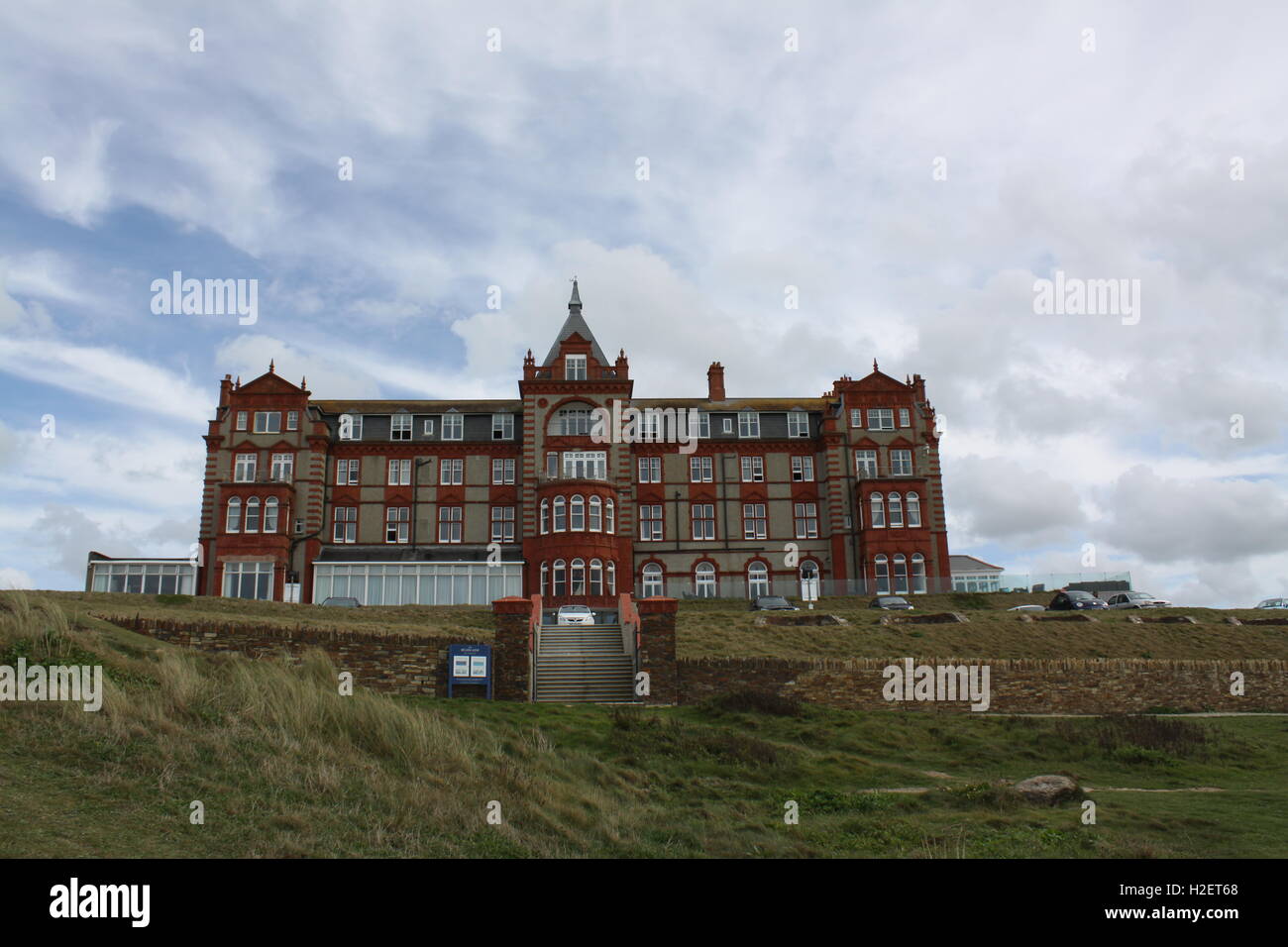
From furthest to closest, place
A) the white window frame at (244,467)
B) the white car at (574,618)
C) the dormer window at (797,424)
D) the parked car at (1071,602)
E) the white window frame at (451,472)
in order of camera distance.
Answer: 1. the dormer window at (797,424)
2. the white window frame at (451,472)
3. the white window frame at (244,467)
4. the parked car at (1071,602)
5. the white car at (574,618)

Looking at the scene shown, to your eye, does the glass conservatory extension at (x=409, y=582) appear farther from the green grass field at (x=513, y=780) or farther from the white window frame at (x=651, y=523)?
the green grass field at (x=513, y=780)

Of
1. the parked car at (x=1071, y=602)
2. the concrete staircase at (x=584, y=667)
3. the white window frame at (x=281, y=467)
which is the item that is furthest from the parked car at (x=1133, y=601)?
the white window frame at (x=281, y=467)

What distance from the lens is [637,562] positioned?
57031mm

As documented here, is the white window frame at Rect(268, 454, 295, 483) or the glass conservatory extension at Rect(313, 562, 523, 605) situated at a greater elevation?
the white window frame at Rect(268, 454, 295, 483)

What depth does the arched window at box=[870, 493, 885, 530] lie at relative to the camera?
54844mm

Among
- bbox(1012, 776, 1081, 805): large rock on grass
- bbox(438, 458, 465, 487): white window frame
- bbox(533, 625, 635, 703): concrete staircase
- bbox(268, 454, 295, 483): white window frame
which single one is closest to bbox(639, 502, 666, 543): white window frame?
bbox(438, 458, 465, 487): white window frame

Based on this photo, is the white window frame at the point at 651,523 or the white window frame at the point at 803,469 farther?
the white window frame at the point at 803,469

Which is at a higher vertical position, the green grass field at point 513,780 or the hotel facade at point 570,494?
the hotel facade at point 570,494

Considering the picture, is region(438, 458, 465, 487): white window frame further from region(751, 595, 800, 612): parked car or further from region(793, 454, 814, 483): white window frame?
region(793, 454, 814, 483): white window frame

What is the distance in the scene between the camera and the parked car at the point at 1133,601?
155 ft

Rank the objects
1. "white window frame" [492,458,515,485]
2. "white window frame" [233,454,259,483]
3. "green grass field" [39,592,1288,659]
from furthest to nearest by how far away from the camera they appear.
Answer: "white window frame" [492,458,515,485]
"white window frame" [233,454,259,483]
"green grass field" [39,592,1288,659]

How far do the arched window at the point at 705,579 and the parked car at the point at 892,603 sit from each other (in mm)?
11120

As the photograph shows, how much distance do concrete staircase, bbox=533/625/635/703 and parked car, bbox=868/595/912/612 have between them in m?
19.3
